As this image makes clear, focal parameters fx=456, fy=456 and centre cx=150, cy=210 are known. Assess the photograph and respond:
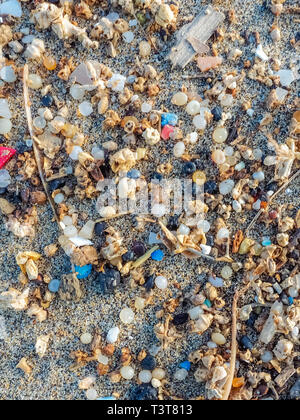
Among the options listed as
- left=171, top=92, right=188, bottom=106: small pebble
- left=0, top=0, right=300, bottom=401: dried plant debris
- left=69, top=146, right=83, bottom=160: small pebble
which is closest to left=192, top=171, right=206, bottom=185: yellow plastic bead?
left=0, top=0, right=300, bottom=401: dried plant debris

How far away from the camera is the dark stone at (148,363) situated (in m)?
2.38

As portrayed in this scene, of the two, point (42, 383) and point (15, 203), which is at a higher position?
point (15, 203)

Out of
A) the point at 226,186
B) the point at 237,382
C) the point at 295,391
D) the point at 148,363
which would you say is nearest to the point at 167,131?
the point at 226,186

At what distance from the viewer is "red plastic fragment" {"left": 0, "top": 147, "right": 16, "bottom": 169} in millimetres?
2438

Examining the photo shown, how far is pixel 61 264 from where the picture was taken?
2432mm

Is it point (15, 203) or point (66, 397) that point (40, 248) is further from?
point (66, 397)

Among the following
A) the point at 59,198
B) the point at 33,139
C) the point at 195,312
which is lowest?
the point at 195,312

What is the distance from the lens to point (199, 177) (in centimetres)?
245

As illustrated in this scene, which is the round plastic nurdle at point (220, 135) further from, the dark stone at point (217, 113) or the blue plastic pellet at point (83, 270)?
the blue plastic pellet at point (83, 270)

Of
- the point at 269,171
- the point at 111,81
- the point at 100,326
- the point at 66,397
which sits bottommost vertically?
the point at 66,397

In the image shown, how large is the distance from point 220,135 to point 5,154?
1159 millimetres

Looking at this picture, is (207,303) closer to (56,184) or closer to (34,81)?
(56,184)

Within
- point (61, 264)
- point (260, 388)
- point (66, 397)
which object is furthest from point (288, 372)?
point (61, 264)

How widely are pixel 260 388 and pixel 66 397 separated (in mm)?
1014
